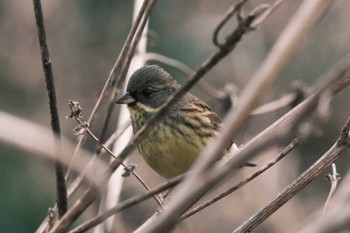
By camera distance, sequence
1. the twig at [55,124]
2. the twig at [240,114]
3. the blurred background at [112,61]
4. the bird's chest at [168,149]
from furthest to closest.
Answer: the blurred background at [112,61] < the bird's chest at [168,149] < the twig at [55,124] < the twig at [240,114]

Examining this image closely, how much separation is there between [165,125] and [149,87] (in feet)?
0.88

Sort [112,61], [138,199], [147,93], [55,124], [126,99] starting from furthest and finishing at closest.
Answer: [112,61]
[147,93]
[126,99]
[55,124]
[138,199]

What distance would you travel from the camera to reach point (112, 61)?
848 cm

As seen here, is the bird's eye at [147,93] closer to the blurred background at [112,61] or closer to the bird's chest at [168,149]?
the bird's chest at [168,149]

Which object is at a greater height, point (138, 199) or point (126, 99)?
point (126, 99)

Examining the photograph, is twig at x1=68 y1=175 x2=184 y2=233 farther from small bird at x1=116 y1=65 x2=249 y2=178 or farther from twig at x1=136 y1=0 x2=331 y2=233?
small bird at x1=116 y1=65 x2=249 y2=178

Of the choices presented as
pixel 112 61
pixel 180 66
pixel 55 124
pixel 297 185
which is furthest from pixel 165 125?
pixel 112 61

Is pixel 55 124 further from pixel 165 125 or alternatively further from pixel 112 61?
pixel 112 61

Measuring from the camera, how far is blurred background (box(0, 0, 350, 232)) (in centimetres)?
665

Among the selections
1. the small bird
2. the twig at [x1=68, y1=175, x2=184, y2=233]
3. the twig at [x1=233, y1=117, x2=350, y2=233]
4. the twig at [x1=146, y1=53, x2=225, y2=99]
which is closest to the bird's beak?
the small bird

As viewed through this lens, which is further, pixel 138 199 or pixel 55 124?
pixel 55 124

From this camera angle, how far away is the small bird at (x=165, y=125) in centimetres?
418

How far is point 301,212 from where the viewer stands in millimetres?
6484

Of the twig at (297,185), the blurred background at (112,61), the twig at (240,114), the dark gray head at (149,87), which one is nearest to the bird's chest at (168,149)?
the dark gray head at (149,87)
